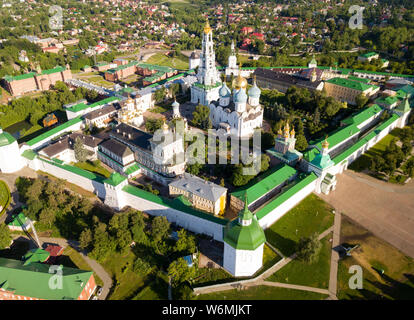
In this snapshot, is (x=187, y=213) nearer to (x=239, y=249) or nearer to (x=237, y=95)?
(x=239, y=249)

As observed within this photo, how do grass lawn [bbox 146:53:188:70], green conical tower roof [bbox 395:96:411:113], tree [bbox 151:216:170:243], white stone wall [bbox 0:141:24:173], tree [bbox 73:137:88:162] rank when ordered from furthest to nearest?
grass lawn [bbox 146:53:188:70], green conical tower roof [bbox 395:96:411:113], tree [bbox 73:137:88:162], white stone wall [bbox 0:141:24:173], tree [bbox 151:216:170:243]

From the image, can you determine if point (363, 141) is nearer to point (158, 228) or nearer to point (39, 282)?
point (158, 228)

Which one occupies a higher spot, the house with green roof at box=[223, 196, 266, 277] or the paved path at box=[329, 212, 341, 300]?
the house with green roof at box=[223, 196, 266, 277]

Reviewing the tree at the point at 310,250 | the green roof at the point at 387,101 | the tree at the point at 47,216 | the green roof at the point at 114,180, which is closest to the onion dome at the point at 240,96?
the green roof at the point at 114,180

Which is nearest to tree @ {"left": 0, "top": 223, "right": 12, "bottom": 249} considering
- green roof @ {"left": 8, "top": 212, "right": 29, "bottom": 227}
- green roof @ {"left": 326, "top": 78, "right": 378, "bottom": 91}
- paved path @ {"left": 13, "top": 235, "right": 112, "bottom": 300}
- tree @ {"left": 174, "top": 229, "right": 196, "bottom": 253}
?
paved path @ {"left": 13, "top": 235, "right": 112, "bottom": 300}

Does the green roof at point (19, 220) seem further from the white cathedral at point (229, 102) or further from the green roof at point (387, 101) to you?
the green roof at point (387, 101)

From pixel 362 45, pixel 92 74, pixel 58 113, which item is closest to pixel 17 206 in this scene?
pixel 58 113

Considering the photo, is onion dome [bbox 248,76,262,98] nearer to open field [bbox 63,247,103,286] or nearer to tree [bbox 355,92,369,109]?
tree [bbox 355,92,369,109]
